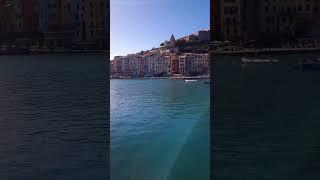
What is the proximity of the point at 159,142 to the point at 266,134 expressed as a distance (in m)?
0.92

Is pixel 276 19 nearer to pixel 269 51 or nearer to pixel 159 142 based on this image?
pixel 269 51

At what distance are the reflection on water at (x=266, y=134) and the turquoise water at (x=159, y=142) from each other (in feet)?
0.52

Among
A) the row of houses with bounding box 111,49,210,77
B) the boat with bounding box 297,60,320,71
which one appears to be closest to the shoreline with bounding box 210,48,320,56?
the boat with bounding box 297,60,320,71

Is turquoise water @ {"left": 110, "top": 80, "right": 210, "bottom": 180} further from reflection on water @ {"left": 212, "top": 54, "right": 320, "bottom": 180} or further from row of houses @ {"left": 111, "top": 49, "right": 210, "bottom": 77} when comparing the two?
row of houses @ {"left": 111, "top": 49, "right": 210, "bottom": 77}

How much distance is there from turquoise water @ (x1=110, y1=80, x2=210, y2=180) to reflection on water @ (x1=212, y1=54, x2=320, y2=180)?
160mm

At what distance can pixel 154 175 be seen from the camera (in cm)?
294

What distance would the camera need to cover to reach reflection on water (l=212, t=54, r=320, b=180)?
3.08m

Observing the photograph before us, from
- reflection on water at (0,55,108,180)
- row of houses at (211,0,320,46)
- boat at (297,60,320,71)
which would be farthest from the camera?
row of houses at (211,0,320,46)

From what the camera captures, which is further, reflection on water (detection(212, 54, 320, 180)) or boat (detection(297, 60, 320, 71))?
boat (detection(297, 60, 320, 71))

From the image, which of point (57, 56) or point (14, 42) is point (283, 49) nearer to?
point (57, 56)

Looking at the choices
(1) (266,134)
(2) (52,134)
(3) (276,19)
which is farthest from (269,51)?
(2) (52,134)

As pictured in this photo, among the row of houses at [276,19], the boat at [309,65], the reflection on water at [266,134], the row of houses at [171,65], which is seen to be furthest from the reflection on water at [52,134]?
the row of houses at [276,19]

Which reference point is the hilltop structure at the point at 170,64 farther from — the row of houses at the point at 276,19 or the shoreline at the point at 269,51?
the row of houses at the point at 276,19

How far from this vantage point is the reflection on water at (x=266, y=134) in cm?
308
